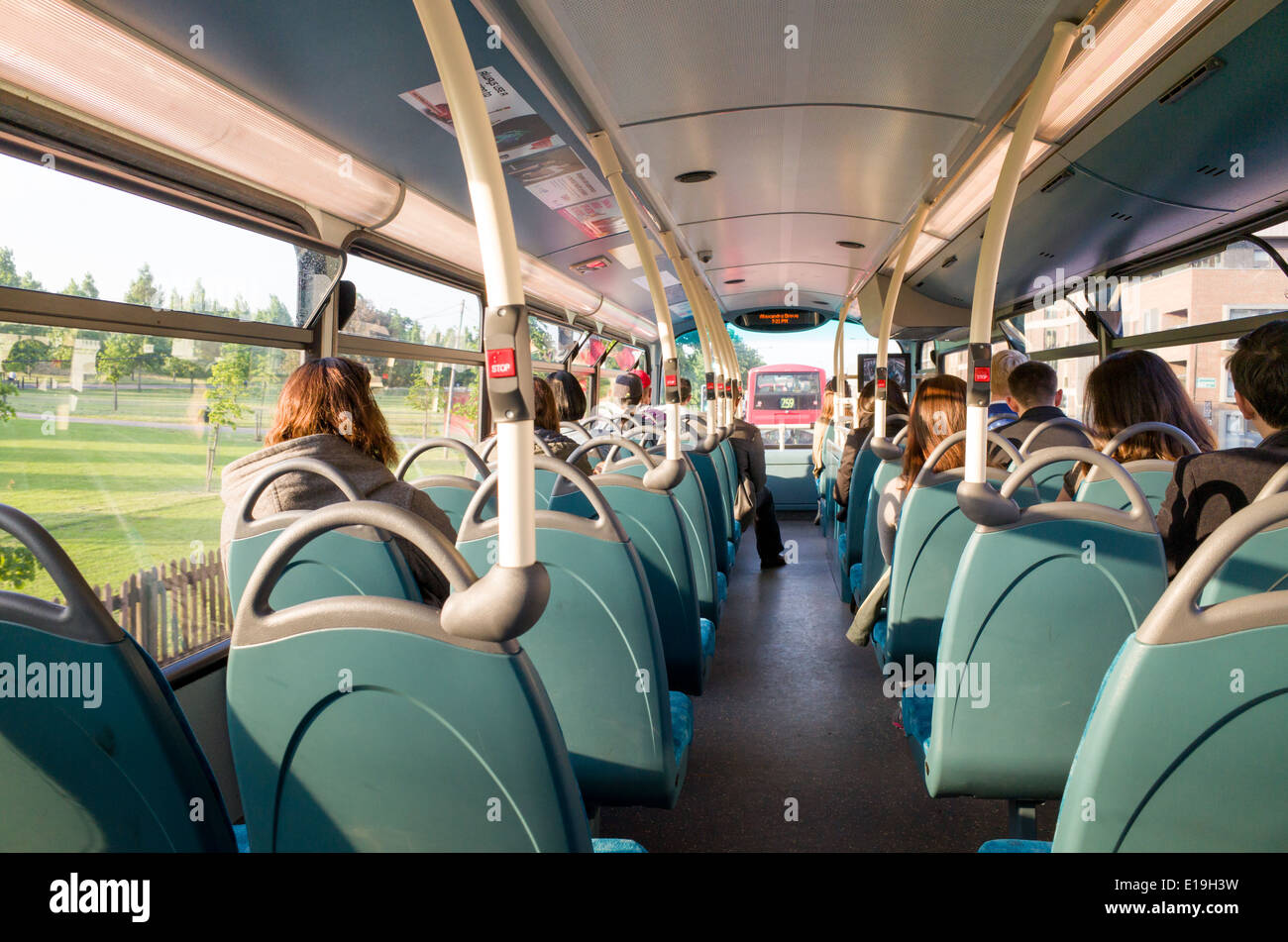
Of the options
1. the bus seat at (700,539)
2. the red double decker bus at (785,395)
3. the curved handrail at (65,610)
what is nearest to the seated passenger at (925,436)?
the bus seat at (700,539)

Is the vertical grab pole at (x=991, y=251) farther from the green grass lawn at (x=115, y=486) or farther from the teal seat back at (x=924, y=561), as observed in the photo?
the green grass lawn at (x=115, y=486)

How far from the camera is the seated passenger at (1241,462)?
1.94 m

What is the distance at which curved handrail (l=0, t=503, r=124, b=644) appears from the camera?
898mm

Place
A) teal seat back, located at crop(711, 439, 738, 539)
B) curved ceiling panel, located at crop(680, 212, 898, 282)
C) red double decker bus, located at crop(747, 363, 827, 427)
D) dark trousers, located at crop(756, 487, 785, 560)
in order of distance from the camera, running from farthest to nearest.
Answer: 1. red double decker bus, located at crop(747, 363, 827, 427)
2. dark trousers, located at crop(756, 487, 785, 560)
3. curved ceiling panel, located at crop(680, 212, 898, 282)
4. teal seat back, located at crop(711, 439, 738, 539)

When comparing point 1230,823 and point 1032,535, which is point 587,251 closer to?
point 1032,535

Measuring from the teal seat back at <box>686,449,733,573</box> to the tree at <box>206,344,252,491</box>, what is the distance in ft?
7.18

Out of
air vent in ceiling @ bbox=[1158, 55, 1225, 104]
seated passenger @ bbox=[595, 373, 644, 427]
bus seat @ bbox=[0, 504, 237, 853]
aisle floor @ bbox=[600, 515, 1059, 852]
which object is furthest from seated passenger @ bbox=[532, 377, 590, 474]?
seated passenger @ bbox=[595, 373, 644, 427]

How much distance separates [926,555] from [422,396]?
9.14ft

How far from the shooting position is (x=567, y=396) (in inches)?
203

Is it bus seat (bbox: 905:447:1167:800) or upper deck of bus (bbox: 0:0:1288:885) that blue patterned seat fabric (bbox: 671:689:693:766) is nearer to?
upper deck of bus (bbox: 0:0:1288:885)

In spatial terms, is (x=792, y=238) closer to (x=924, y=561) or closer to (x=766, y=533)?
(x=766, y=533)

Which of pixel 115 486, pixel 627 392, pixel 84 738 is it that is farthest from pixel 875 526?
pixel 627 392

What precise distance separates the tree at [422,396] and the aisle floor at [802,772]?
79.6 inches

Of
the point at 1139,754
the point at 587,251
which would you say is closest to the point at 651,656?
the point at 1139,754
